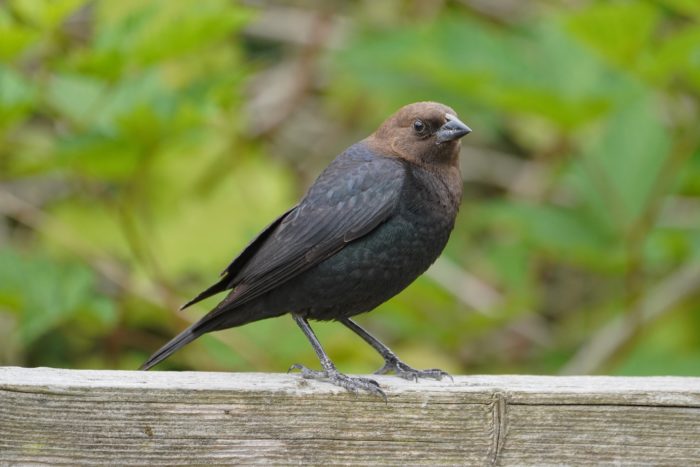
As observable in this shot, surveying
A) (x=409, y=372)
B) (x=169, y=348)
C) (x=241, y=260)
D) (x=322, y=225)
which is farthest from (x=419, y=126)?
(x=169, y=348)

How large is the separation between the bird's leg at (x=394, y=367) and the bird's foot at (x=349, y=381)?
224 mm

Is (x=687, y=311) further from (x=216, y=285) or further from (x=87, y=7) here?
(x=87, y=7)

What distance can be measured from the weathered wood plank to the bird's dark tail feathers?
2.10 ft

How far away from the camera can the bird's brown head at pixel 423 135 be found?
346 cm

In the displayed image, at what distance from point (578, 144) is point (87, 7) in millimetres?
3089

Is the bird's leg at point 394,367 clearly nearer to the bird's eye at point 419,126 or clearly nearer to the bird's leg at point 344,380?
the bird's leg at point 344,380

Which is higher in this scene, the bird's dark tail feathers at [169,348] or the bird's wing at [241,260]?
the bird's wing at [241,260]

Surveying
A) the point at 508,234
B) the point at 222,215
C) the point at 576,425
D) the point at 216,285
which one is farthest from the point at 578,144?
the point at 576,425

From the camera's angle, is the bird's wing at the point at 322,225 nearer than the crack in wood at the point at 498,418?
No

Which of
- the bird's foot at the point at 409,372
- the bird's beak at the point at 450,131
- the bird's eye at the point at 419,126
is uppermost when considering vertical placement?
the bird's eye at the point at 419,126

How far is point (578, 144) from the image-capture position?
15.5ft

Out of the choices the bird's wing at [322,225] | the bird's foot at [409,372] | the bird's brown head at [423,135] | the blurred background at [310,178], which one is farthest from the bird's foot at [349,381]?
the blurred background at [310,178]

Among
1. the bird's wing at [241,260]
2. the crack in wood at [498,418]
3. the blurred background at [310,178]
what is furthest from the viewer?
the blurred background at [310,178]

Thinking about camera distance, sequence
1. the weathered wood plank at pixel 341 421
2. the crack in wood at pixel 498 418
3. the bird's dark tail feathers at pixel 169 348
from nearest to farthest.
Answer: the weathered wood plank at pixel 341 421, the crack in wood at pixel 498 418, the bird's dark tail feathers at pixel 169 348
